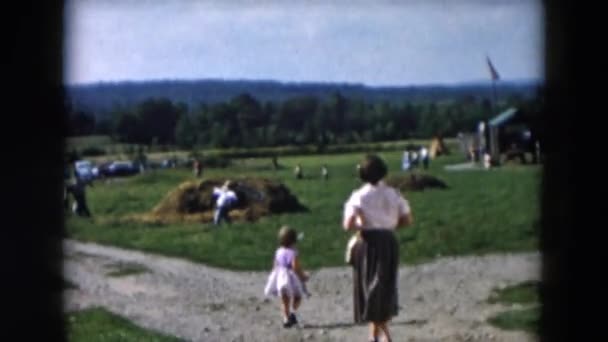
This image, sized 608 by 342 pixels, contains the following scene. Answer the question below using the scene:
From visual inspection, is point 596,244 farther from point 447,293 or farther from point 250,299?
point 250,299

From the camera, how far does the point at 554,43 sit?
5.39m

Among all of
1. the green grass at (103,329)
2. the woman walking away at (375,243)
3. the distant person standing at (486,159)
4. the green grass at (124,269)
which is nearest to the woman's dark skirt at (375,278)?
the woman walking away at (375,243)

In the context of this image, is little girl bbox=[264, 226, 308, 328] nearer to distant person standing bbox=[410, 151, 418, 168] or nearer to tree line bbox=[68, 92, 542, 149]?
tree line bbox=[68, 92, 542, 149]

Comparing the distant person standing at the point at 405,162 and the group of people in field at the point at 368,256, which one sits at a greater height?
the distant person standing at the point at 405,162

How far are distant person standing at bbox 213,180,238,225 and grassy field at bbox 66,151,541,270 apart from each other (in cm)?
3

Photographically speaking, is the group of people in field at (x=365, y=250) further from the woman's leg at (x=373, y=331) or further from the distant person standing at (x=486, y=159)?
the distant person standing at (x=486, y=159)

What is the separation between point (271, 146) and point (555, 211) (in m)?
1.02

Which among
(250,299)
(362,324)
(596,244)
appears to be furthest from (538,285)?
(250,299)

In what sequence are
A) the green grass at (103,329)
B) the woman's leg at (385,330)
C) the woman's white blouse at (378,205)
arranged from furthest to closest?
1. the green grass at (103,329)
2. the woman's leg at (385,330)
3. the woman's white blouse at (378,205)

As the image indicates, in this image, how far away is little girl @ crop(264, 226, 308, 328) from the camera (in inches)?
208

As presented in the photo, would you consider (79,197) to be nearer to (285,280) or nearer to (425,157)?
(285,280)

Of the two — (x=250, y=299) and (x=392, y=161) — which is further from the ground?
(x=392, y=161)

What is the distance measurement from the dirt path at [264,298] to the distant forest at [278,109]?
1.47 feet

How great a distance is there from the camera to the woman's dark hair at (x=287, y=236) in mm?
5293
